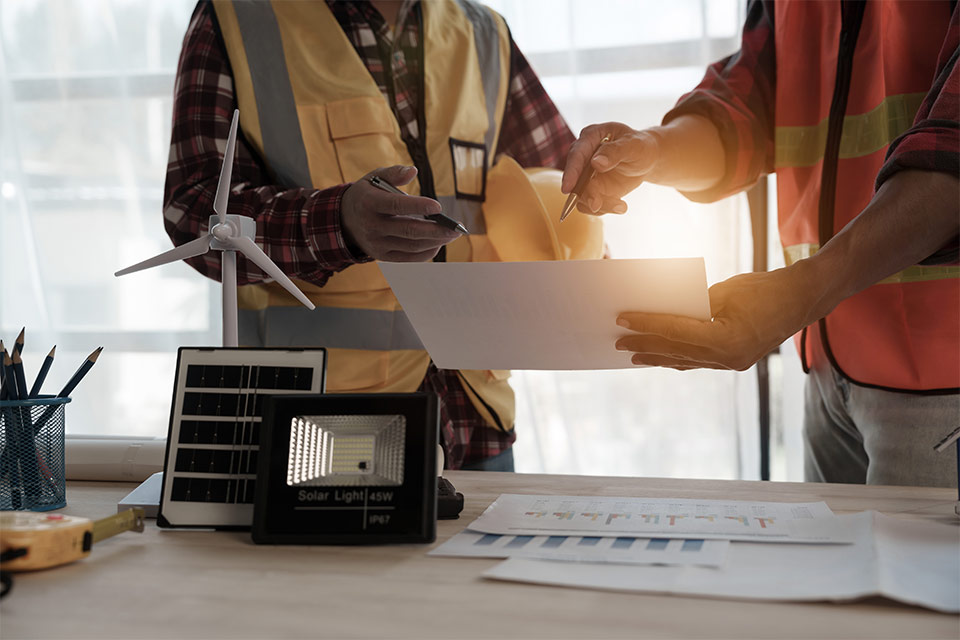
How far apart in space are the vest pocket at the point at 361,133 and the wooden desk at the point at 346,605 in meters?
0.88

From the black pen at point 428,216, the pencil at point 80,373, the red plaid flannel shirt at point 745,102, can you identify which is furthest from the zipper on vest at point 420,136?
the pencil at point 80,373

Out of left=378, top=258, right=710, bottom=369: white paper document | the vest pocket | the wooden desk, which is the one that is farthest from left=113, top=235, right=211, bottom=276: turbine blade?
the vest pocket

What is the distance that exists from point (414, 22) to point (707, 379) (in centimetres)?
142

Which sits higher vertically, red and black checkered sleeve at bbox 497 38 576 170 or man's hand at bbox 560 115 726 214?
red and black checkered sleeve at bbox 497 38 576 170

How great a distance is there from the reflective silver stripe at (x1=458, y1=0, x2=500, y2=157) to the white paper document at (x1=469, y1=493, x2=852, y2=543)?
95cm

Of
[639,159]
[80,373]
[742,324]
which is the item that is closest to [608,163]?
[639,159]

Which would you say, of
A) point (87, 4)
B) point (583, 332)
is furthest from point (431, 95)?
point (87, 4)

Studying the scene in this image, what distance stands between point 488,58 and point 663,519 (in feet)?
3.88

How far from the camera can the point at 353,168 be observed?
4.79 feet

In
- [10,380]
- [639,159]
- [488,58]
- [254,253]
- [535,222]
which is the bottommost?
[10,380]

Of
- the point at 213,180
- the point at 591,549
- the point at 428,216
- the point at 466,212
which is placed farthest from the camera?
the point at 466,212

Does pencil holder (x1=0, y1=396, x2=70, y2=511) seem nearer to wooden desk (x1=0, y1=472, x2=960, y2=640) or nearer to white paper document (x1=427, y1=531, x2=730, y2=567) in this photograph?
wooden desk (x1=0, y1=472, x2=960, y2=640)

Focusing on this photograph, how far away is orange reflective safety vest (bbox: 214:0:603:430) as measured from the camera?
1.44m

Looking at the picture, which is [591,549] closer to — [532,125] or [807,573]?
[807,573]
